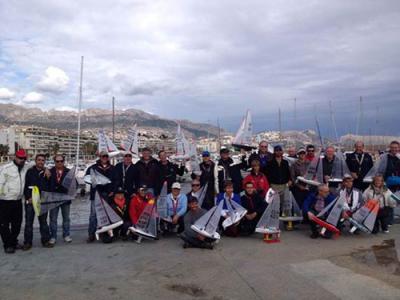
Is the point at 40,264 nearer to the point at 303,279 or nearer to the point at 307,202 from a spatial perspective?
the point at 303,279

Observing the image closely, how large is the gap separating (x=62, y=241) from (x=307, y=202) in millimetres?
5158

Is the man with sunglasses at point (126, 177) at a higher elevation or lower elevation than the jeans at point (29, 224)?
higher

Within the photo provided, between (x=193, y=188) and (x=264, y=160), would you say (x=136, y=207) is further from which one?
(x=264, y=160)

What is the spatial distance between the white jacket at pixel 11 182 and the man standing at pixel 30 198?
0.10 metres

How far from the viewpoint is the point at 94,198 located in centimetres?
795

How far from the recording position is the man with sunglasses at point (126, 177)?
26.3 ft

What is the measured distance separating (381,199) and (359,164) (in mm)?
1150

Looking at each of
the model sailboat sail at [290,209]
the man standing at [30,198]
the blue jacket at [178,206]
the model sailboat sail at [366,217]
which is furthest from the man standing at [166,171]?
the model sailboat sail at [366,217]

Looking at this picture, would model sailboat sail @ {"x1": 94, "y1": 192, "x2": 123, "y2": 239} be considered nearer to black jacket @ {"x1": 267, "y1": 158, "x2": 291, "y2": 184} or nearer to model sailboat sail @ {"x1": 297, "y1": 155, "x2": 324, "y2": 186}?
black jacket @ {"x1": 267, "y1": 158, "x2": 291, "y2": 184}

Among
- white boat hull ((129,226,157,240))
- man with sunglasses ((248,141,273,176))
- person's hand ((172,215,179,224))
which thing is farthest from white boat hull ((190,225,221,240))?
man with sunglasses ((248,141,273,176))

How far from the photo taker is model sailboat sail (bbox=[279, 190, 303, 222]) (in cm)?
838

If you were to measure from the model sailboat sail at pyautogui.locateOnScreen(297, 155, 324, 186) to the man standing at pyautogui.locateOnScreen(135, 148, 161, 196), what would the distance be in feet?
10.4

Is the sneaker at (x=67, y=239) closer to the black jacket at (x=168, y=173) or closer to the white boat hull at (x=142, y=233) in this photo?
the white boat hull at (x=142, y=233)

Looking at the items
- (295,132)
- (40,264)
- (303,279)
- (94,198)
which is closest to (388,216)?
(303,279)
